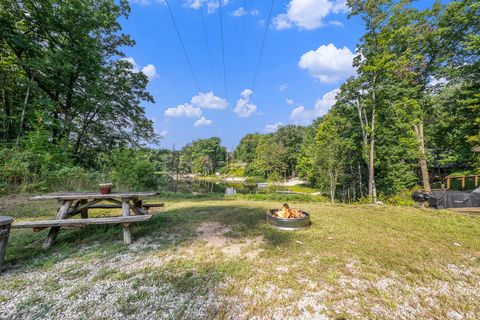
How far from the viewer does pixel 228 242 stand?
2.70 meters

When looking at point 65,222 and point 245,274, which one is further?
point 65,222

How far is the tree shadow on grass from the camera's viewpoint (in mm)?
2254

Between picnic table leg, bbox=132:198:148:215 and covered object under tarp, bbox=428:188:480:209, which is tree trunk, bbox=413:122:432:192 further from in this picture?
picnic table leg, bbox=132:198:148:215

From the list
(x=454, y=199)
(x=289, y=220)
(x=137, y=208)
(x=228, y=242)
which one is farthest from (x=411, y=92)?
(x=137, y=208)

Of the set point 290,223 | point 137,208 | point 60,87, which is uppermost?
point 60,87

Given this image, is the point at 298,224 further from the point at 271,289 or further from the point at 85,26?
the point at 85,26

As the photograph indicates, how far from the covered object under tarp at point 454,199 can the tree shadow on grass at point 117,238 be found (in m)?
5.29

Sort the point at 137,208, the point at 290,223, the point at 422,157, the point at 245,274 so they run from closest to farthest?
the point at 245,274, the point at 290,223, the point at 137,208, the point at 422,157

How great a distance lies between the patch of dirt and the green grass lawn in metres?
0.02

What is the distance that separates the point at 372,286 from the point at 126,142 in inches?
425

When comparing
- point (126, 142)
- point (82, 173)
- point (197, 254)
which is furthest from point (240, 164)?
point (197, 254)

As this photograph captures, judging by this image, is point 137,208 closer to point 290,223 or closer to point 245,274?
point 245,274

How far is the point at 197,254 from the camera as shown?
232 centimetres

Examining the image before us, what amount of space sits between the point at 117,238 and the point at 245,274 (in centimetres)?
207
